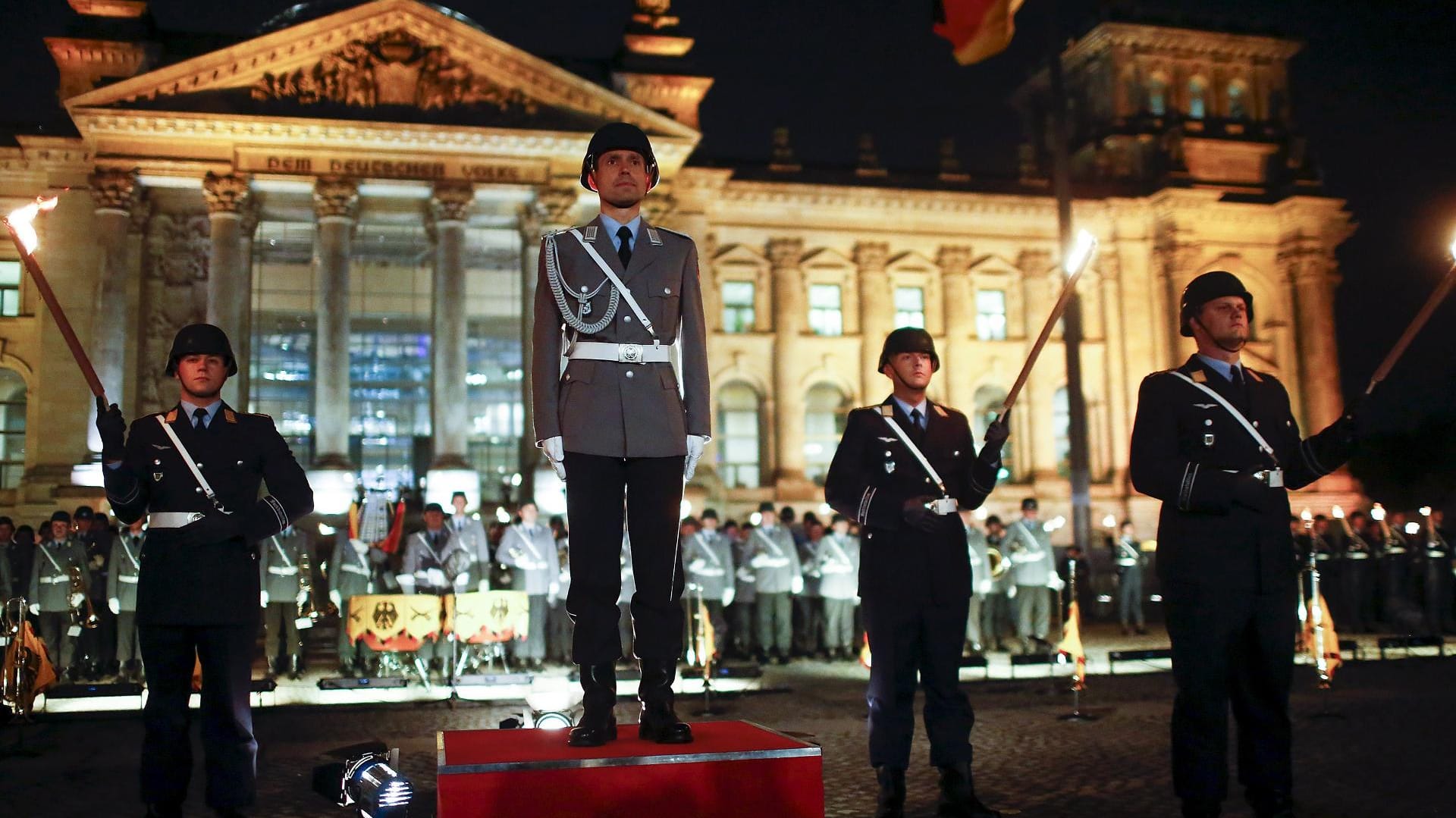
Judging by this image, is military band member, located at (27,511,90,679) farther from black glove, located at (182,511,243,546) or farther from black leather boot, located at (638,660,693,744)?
black leather boot, located at (638,660,693,744)

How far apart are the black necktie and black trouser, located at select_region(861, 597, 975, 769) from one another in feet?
8.73

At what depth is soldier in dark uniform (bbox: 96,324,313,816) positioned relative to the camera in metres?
6.54

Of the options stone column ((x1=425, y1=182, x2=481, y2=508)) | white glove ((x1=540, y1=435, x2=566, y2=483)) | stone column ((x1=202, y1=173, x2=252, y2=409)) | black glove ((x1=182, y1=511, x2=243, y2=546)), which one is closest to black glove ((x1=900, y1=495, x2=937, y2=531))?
white glove ((x1=540, y1=435, x2=566, y2=483))

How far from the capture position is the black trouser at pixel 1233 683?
20.0 ft

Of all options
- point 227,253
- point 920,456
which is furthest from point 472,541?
point 227,253

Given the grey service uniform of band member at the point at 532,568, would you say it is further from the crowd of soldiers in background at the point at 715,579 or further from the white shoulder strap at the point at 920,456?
the white shoulder strap at the point at 920,456

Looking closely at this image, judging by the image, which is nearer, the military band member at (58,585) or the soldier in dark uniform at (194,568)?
the soldier in dark uniform at (194,568)

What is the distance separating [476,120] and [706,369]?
97.0 feet

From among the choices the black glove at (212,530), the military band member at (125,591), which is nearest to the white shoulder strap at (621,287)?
the black glove at (212,530)

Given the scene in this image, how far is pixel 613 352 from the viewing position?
19.4 ft

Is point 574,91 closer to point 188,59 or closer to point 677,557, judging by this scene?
point 188,59

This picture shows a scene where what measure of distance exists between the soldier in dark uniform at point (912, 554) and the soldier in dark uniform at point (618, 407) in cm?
168

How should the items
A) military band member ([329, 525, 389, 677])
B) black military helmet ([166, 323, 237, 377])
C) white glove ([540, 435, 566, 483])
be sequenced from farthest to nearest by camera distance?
military band member ([329, 525, 389, 677])
black military helmet ([166, 323, 237, 377])
white glove ([540, 435, 566, 483])

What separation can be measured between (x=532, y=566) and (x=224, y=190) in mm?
18925
